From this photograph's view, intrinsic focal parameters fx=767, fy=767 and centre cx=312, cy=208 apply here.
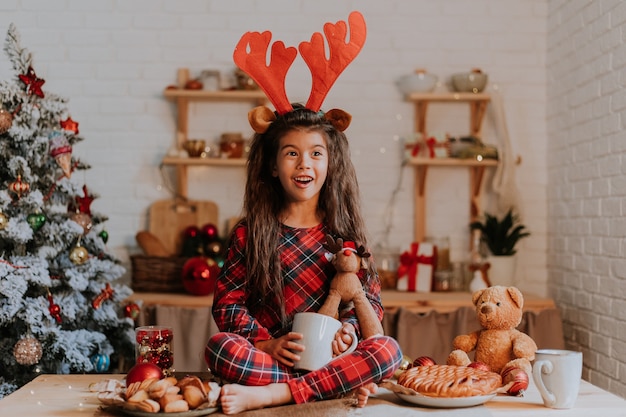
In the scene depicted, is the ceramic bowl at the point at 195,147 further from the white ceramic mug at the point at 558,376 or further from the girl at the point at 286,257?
the white ceramic mug at the point at 558,376

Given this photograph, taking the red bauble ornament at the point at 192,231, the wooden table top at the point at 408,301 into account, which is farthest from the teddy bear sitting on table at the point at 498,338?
the red bauble ornament at the point at 192,231

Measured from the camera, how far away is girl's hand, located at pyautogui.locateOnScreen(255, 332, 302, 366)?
165 cm

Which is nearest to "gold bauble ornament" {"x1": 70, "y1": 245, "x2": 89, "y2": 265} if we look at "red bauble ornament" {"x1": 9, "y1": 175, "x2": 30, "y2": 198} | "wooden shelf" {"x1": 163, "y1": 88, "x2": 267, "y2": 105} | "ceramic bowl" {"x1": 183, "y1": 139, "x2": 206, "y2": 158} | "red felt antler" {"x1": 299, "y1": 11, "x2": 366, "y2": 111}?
"red bauble ornament" {"x1": 9, "y1": 175, "x2": 30, "y2": 198}

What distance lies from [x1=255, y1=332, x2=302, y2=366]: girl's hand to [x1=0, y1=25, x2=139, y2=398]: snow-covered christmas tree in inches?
45.8

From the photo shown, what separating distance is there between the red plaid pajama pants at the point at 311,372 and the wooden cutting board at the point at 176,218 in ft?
6.48

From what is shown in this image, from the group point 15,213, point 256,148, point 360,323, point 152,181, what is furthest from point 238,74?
point 360,323

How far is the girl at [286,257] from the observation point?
1.67 metres

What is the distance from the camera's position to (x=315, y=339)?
1640 mm

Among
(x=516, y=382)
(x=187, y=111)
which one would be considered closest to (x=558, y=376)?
(x=516, y=382)

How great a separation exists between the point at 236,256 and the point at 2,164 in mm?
1150

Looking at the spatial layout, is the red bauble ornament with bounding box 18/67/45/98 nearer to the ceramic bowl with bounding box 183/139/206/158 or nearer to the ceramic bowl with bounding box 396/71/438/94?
the ceramic bowl with bounding box 183/139/206/158

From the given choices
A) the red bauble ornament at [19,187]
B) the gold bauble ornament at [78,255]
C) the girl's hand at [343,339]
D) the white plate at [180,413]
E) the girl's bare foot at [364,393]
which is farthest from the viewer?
the gold bauble ornament at [78,255]

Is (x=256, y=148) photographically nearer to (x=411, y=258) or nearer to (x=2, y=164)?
(x=2, y=164)

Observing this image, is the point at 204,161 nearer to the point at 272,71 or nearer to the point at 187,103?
the point at 187,103
